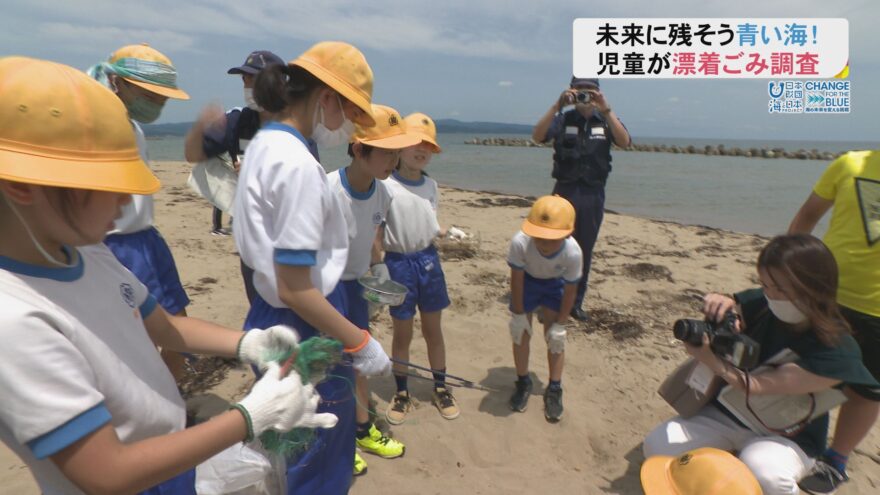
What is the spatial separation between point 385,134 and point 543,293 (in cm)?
165

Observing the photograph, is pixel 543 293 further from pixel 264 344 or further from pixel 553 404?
pixel 264 344

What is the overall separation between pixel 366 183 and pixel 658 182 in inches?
758

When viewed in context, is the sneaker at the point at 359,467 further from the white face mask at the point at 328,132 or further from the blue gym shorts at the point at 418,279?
the white face mask at the point at 328,132

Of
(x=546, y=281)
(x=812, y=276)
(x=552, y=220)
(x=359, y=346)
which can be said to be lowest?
(x=546, y=281)

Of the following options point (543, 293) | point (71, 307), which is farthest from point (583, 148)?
point (71, 307)

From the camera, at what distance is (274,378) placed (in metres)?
1.24

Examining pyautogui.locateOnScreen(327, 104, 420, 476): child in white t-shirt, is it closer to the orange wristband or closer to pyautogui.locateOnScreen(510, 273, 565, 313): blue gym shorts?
the orange wristband

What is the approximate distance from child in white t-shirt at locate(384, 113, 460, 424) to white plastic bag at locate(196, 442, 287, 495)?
1247mm

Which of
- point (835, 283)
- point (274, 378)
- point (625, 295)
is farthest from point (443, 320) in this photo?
point (274, 378)

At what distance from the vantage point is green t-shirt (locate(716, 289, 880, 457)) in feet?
7.02

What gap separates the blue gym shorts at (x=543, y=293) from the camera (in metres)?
3.25

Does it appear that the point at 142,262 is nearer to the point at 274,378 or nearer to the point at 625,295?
the point at 274,378

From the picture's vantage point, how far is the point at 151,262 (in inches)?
97.2

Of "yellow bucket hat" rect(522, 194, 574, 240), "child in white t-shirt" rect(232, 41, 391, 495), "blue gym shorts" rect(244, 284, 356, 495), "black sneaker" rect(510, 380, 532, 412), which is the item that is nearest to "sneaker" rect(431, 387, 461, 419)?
"black sneaker" rect(510, 380, 532, 412)
